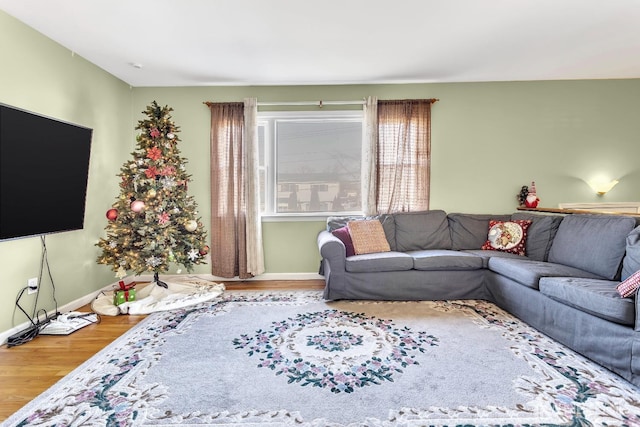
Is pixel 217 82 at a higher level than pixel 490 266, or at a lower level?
higher

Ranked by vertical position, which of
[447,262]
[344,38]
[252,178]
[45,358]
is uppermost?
[344,38]

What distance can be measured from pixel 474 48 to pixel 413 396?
3300 millimetres

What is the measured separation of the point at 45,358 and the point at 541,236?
4.63 m

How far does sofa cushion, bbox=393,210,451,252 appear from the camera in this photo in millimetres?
4027

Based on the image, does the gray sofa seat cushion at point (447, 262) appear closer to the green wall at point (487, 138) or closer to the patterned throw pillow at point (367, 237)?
the patterned throw pillow at point (367, 237)

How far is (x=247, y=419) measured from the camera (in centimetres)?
169

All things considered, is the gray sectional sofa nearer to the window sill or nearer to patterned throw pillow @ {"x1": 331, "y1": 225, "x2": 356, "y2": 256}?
patterned throw pillow @ {"x1": 331, "y1": 225, "x2": 356, "y2": 256}

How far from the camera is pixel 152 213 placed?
3.48m

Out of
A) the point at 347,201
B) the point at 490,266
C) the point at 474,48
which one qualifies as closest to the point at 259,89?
the point at 347,201

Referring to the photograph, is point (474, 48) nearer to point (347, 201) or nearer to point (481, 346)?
point (347, 201)

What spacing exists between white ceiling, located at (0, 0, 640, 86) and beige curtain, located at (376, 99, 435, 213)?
42cm

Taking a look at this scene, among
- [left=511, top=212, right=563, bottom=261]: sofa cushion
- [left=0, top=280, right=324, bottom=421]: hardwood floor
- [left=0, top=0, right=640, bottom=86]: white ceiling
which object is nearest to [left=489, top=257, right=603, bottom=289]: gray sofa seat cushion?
[left=511, top=212, right=563, bottom=261]: sofa cushion

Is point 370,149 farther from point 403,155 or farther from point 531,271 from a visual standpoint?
point 531,271

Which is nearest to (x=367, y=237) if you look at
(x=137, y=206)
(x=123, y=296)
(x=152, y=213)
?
(x=152, y=213)
